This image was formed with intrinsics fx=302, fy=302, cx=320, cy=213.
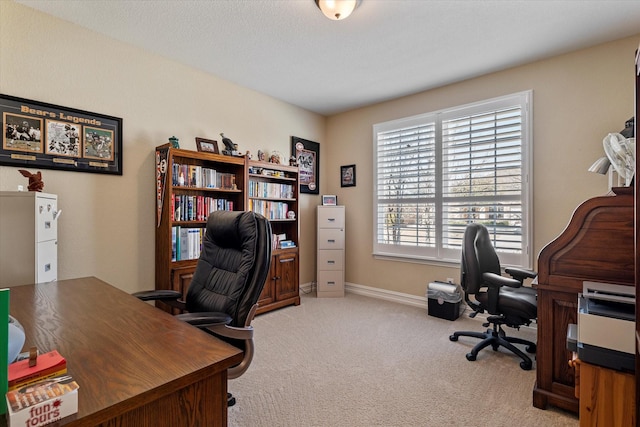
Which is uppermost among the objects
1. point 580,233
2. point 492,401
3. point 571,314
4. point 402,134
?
point 402,134

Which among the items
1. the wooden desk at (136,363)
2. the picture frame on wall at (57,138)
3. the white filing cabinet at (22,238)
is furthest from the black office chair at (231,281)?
the picture frame on wall at (57,138)

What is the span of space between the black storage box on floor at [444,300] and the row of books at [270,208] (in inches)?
78.3

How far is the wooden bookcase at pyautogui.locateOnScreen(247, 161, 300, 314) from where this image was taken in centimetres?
356

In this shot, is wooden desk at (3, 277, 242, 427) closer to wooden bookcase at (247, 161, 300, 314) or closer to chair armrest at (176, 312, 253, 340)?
chair armrest at (176, 312, 253, 340)

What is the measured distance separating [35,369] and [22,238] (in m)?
1.70

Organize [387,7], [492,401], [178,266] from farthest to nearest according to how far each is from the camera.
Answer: [178,266] → [387,7] → [492,401]

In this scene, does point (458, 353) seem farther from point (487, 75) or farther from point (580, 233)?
point (487, 75)

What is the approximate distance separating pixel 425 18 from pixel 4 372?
9.55 ft

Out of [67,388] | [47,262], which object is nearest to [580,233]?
[67,388]

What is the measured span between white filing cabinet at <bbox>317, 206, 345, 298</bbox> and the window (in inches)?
19.7

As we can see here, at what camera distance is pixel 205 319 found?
53.7 inches

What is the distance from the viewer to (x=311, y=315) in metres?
3.44

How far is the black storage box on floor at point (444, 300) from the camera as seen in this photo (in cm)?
325

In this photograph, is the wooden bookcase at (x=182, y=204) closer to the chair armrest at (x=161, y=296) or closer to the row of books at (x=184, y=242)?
the row of books at (x=184, y=242)
